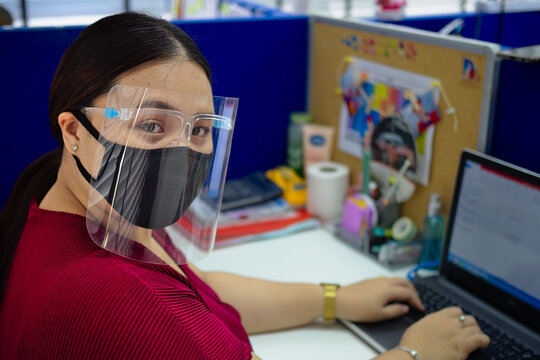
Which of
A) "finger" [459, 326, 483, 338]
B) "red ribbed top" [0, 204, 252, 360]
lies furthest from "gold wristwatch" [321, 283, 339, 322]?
"red ribbed top" [0, 204, 252, 360]

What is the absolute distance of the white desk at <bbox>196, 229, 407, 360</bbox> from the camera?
4.01 feet

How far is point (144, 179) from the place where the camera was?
91 centimetres

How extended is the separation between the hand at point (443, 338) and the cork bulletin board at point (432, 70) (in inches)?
16.8

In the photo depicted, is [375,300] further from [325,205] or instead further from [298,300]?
[325,205]

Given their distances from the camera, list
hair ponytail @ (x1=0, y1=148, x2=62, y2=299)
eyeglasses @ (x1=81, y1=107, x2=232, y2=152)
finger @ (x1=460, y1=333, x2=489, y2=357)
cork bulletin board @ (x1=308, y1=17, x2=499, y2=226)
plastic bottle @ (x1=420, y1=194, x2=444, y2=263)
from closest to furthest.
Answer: eyeglasses @ (x1=81, y1=107, x2=232, y2=152) < hair ponytail @ (x1=0, y1=148, x2=62, y2=299) < finger @ (x1=460, y1=333, x2=489, y2=357) < cork bulletin board @ (x1=308, y1=17, x2=499, y2=226) < plastic bottle @ (x1=420, y1=194, x2=444, y2=263)

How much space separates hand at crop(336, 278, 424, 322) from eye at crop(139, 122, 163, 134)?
61cm

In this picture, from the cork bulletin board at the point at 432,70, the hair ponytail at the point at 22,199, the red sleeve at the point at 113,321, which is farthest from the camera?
the cork bulletin board at the point at 432,70

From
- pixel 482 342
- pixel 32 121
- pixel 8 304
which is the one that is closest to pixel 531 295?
pixel 482 342

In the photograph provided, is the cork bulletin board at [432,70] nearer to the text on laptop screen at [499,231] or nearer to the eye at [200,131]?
the text on laptop screen at [499,231]

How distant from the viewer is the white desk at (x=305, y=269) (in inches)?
48.1

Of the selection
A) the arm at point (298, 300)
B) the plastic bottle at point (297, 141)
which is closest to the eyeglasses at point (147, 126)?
the arm at point (298, 300)

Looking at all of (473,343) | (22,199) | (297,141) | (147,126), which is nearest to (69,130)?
(147,126)

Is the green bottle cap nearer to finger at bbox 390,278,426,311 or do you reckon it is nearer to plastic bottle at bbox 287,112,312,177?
plastic bottle at bbox 287,112,312,177

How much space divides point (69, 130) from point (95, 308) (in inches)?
11.9
